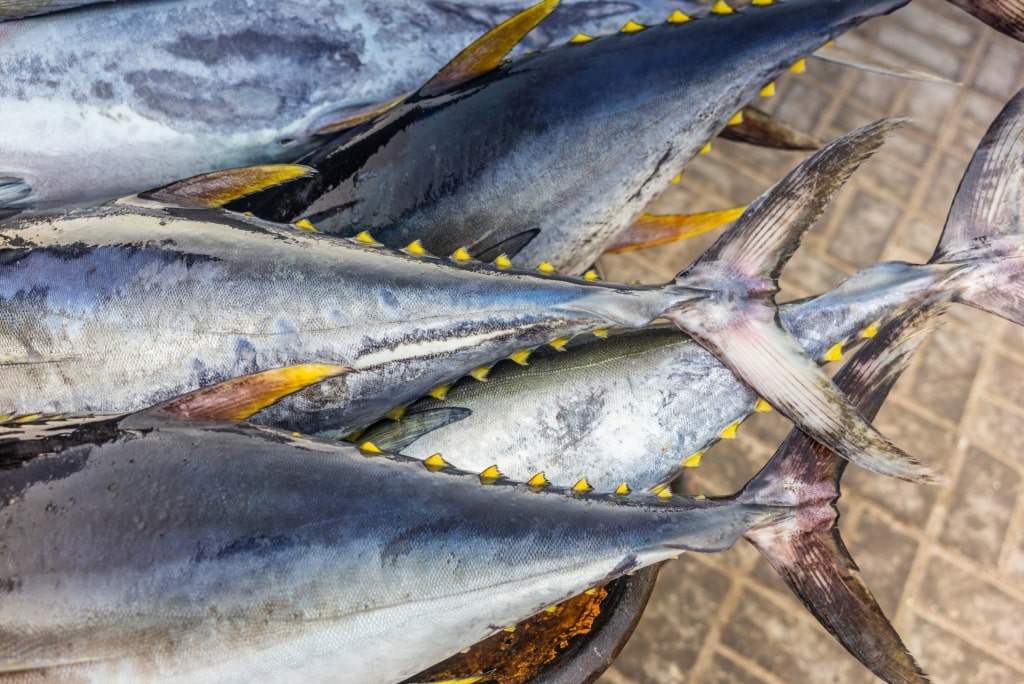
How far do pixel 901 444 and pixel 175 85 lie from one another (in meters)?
2.94

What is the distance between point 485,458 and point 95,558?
730mm

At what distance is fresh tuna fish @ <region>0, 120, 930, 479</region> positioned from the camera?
140 cm

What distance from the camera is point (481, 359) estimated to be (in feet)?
5.16

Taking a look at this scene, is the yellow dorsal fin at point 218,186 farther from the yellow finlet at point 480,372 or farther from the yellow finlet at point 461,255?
the yellow finlet at point 480,372

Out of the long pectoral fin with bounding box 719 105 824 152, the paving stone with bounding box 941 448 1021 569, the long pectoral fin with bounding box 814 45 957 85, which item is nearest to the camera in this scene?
the long pectoral fin with bounding box 814 45 957 85

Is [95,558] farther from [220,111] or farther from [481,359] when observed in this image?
[220,111]

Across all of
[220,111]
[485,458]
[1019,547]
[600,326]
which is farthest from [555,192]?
[1019,547]

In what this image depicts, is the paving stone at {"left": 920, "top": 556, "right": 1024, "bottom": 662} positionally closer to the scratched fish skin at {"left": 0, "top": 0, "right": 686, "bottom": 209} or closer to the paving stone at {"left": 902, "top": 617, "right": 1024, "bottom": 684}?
the paving stone at {"left": 902, "top": 617, "right": 1024, "bottom": 684}

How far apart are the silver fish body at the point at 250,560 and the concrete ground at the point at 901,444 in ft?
5.84

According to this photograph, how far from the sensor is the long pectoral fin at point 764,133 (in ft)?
6.92

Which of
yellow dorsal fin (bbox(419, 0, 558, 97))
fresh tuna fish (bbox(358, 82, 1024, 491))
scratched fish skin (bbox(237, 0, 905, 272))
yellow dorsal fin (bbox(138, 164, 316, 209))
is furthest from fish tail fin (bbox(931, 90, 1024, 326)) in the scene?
yellow dorsal fin (bbox(138, 164, 316, 209))

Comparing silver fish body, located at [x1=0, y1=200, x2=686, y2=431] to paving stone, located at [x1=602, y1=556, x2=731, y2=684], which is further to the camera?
paving stone, located at [x1=602, y1=556, x2=731, y2=684]

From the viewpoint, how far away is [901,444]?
3.29 m

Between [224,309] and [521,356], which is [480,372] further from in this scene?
[224,309]
